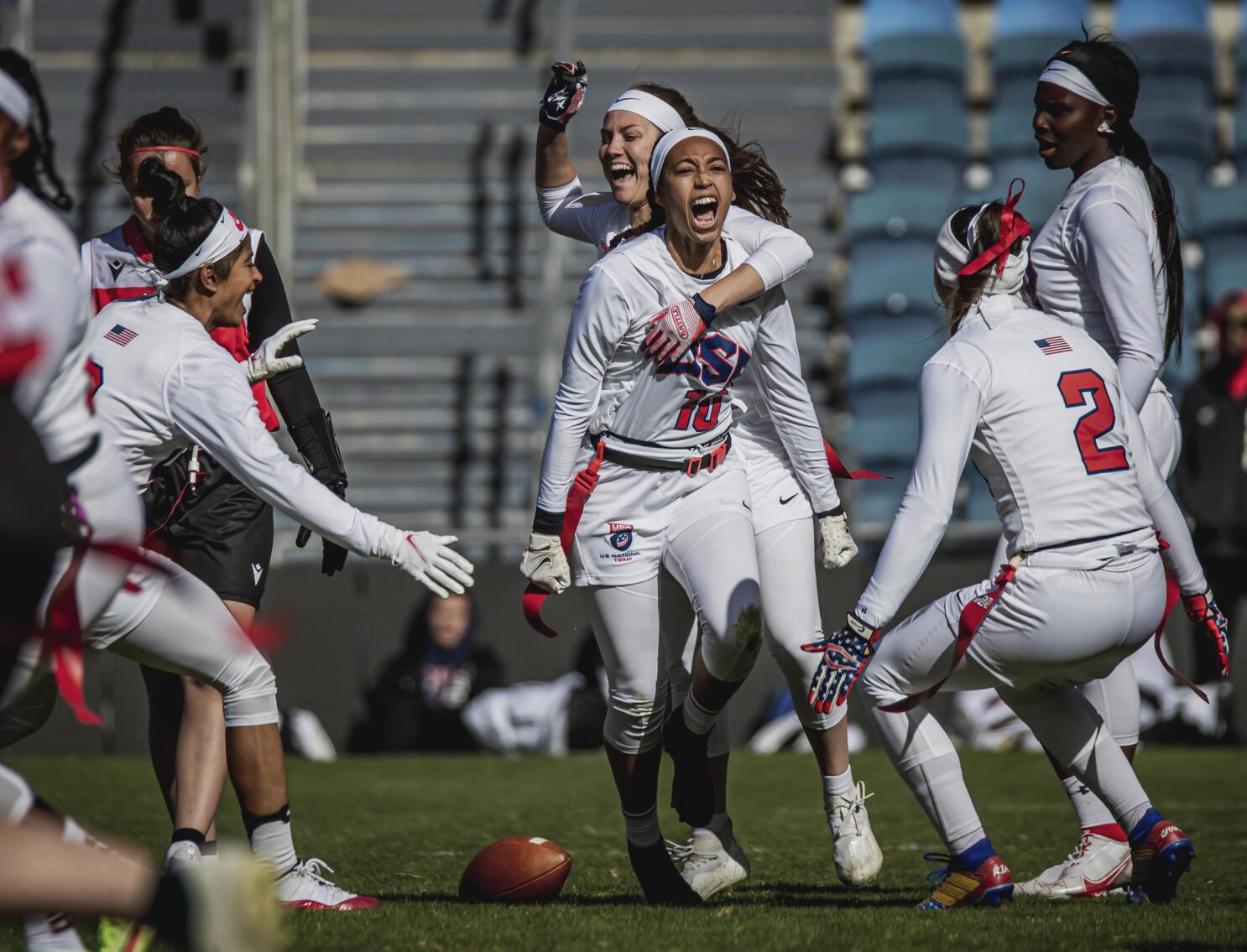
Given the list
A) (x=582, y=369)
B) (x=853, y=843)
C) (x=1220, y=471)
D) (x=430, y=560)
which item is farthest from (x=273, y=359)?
(x=1220, y=471)

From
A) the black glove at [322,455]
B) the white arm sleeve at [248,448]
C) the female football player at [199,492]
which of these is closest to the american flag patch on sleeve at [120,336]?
the white arm sleeve at [248,448]

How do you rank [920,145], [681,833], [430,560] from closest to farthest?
[430,560], [681,833], [920,145]

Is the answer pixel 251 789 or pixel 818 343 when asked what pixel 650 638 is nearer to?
pixel 251 789

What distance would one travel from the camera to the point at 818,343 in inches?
537

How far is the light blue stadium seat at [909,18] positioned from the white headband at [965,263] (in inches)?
430

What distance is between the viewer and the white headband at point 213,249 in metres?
4.33

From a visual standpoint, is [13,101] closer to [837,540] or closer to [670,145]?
[670,145]

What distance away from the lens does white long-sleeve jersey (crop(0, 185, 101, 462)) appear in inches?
118

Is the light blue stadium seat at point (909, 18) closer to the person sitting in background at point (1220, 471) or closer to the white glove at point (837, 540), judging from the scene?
the person sitting in background at point (1220, 471)

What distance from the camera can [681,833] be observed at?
20.5 ft

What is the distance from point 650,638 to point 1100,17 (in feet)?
40.5

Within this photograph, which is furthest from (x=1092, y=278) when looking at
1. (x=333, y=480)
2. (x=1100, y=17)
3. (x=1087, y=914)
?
(x=1100, y=17)

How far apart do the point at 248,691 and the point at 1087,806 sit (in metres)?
2.44

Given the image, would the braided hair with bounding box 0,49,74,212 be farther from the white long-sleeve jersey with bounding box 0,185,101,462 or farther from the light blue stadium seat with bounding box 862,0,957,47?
the light blue stadium seat with bounding box 862,0,957,47
